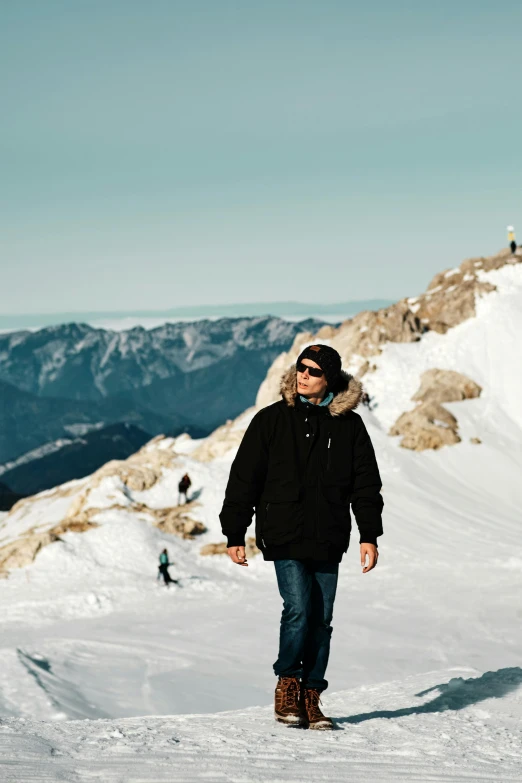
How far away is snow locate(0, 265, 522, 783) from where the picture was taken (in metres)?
5.20

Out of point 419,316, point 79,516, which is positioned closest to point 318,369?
point 79,516

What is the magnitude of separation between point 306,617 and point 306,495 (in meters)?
0.97

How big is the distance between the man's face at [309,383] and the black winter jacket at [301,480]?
7 cm

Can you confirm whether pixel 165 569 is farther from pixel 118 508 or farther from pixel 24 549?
pixel 118 508

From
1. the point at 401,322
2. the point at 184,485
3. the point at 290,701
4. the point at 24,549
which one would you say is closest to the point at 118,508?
the point at 184,485

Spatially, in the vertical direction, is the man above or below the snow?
above

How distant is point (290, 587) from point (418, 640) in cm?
1456

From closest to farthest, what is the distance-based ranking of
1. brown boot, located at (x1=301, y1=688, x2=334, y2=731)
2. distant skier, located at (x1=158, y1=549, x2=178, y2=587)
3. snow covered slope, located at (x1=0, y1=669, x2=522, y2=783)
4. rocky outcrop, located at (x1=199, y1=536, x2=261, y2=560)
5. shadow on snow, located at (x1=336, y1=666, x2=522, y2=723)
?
snow covered slope, located at (x1=0, y1=669, x2=522, y2=783), brown boot, located at (x1=301, y1=688, x2=334, y2=731), shadow on snow, located at (x1=336, y1=666, x2=522, y2=723), distant skier, located at (x1=158, y1=549, x2=178, y2=587), rocky outcrop, located at (x1=199, y1=536, x2=261, y2=560)

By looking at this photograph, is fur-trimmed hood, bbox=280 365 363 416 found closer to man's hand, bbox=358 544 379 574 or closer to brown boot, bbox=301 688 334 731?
man's hand, bbox=358 544 379 574

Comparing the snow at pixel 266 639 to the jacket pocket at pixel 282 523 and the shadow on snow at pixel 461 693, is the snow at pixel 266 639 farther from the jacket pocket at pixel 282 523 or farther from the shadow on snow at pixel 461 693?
the jacket pocket at pixel 282 523

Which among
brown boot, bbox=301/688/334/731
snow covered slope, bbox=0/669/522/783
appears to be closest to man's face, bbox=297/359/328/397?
brown boot, bbox=301/688/334/731

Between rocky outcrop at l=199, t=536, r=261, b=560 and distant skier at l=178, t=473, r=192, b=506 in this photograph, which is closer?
rocky outcrop at l=199, t=536, r=261, b=560

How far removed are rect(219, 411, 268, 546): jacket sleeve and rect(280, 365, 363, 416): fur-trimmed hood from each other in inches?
11.9

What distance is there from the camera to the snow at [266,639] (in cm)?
520
